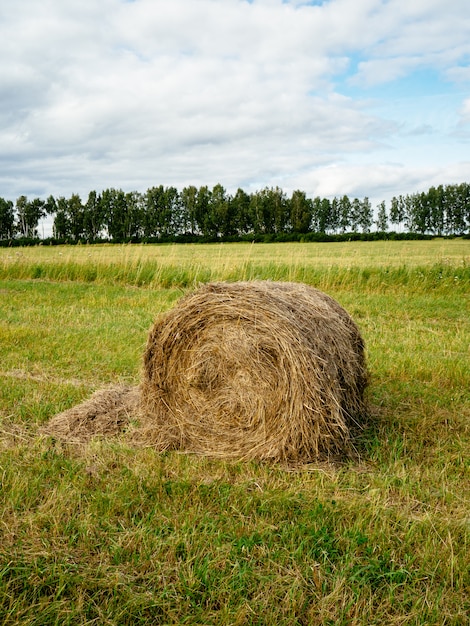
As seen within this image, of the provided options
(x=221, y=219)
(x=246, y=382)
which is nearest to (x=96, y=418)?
(x=246, y=382)

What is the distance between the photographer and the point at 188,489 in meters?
4.18

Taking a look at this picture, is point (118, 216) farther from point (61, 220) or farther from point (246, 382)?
point (246, 382)

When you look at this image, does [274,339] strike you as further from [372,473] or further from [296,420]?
[372,473]

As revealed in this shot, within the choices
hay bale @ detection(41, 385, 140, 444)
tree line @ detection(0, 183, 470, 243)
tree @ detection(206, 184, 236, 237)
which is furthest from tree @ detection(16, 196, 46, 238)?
hay bale @ detection(41, 385, 140, 444)

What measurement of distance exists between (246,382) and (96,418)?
5.06 feet

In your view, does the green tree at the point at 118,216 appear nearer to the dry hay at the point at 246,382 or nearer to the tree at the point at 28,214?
the tree at the point at 28,214

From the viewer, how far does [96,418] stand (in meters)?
5.56

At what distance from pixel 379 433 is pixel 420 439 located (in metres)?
0.37

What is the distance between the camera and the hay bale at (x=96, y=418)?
5.25 meters

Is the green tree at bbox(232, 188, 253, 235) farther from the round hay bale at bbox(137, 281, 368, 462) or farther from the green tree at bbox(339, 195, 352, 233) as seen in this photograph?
the round hay bale at bbox(137, 281, 368, 462)

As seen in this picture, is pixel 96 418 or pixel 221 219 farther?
pixel 221 219

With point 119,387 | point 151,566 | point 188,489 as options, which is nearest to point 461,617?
point 151,566

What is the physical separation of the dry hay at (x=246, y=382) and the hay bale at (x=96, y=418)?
0.04 ft

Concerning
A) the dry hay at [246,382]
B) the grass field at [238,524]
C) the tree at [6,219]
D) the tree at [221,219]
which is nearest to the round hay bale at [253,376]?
the dry hay at [246,382]
